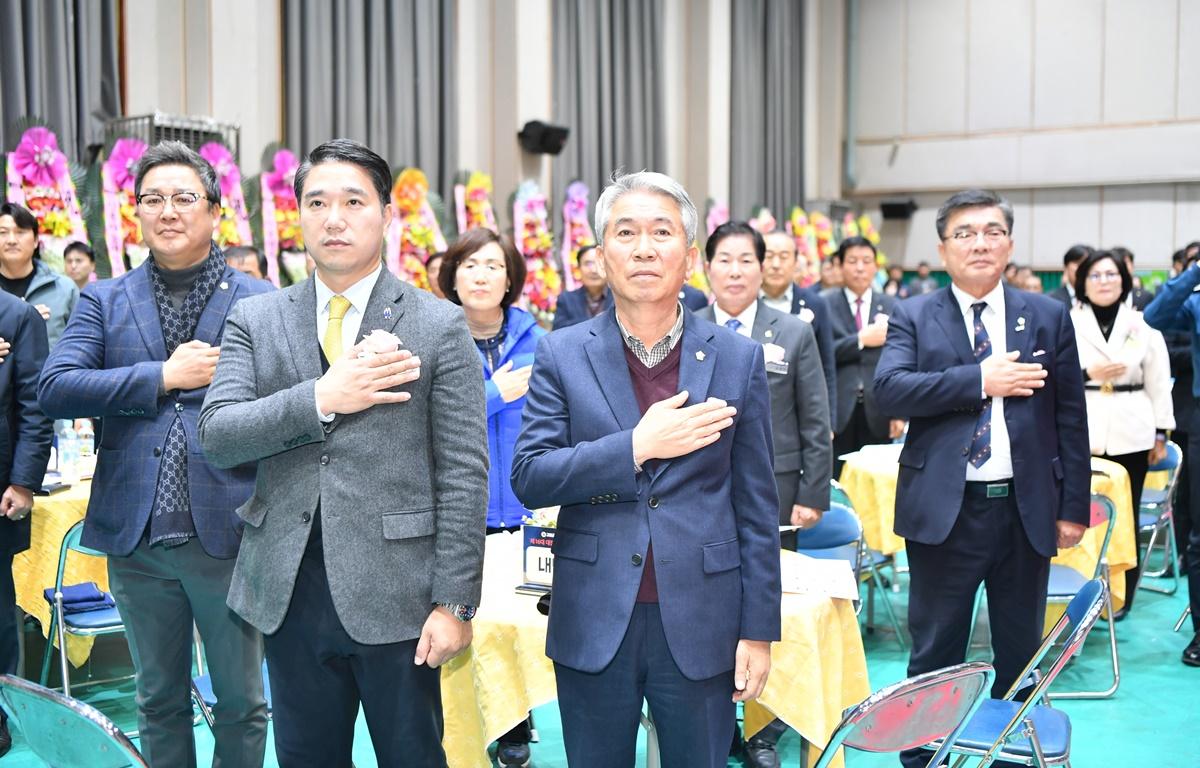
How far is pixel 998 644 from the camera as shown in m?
2.97

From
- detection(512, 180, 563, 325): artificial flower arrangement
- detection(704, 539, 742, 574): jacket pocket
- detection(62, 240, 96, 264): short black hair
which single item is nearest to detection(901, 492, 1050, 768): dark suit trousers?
detection(704, 539, 742, 574): jacket pocket

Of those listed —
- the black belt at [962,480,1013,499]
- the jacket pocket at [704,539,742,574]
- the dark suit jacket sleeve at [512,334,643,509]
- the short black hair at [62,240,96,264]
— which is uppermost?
the short black hair at [62,240,96,264]

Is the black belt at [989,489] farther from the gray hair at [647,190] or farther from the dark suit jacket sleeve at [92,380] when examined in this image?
Result: the dark suit jacket sleeve at [92,380]

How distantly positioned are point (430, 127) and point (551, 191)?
4.03ft

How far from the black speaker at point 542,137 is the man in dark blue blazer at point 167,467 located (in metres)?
6.32

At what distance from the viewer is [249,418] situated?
1822 millimetres

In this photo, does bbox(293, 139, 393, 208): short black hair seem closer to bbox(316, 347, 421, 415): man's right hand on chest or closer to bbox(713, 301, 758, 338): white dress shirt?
bbox(316, 347, 421, 415): man's right hand on chest

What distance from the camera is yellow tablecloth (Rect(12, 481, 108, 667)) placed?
3.52 m

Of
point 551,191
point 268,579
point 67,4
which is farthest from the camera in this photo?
point 551,191

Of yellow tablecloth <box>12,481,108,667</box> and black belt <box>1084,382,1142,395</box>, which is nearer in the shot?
yellow tablecloth <box>12,481,108,667</box>

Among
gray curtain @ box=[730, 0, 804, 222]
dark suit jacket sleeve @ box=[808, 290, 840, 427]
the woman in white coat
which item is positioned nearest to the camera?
dark suit jacket sleeve @ box=[808, 290, 840, 427]

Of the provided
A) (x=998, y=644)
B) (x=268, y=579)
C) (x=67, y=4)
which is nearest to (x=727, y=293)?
(x=998, y=644)

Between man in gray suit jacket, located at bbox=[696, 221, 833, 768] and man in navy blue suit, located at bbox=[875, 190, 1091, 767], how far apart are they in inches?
16.6

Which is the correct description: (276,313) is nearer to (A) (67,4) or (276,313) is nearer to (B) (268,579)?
(B) (268,579)
